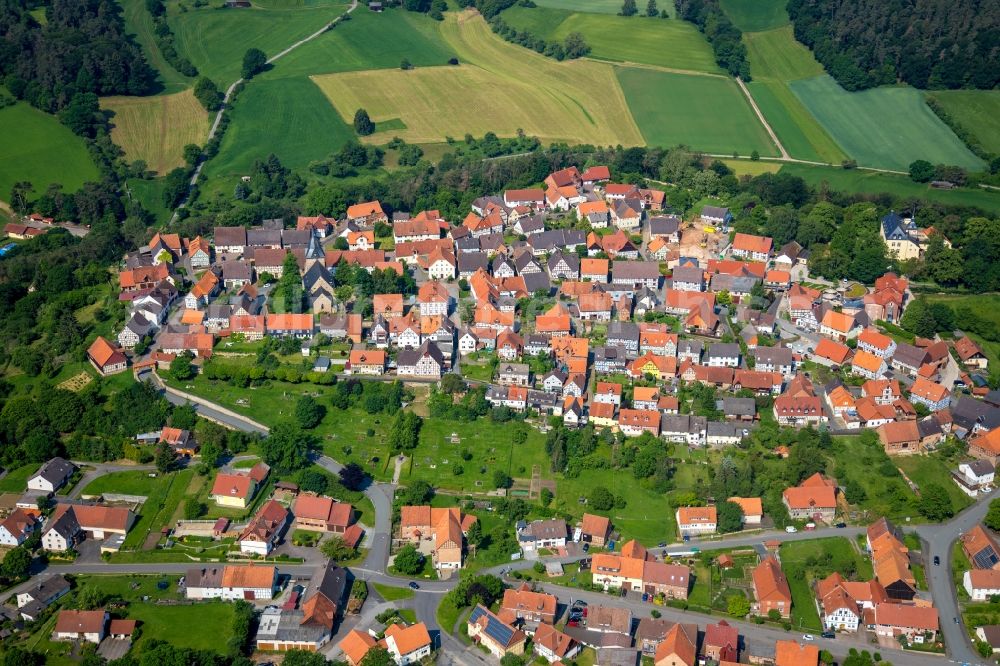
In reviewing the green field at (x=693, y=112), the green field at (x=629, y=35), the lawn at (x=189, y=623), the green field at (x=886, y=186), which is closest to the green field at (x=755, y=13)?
the green field at (x=629, y=35)

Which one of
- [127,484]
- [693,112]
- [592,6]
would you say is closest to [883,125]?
[693,112]

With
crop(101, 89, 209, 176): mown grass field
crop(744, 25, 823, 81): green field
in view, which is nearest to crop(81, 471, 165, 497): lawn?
crop(101, 89, 209, 176): mown grass field

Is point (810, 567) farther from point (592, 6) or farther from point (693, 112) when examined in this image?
point (592, 6)

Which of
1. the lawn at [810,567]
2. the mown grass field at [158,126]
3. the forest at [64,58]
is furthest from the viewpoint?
the forest at [64,58]

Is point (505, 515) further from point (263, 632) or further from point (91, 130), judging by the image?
point (91, 130)

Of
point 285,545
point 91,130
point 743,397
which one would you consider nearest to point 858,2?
point 743,397

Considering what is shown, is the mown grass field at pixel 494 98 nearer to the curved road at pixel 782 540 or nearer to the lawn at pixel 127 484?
the lawn at pixel 127 484

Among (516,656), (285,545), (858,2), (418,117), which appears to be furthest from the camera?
(858,2)

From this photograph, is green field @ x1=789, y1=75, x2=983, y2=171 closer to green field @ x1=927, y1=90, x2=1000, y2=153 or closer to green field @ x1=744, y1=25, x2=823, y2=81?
green field @ x1=927, y1=90, x2=1000, y2=153
